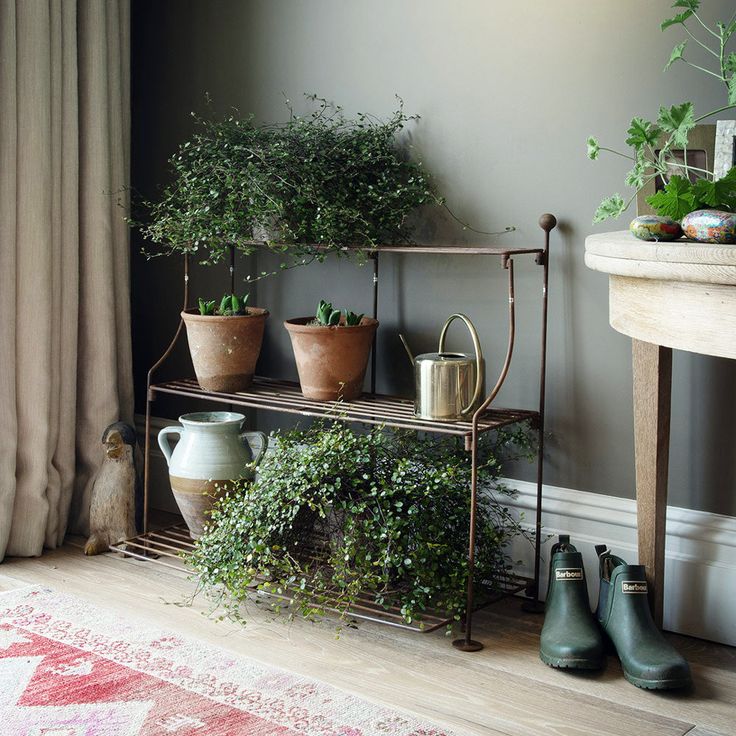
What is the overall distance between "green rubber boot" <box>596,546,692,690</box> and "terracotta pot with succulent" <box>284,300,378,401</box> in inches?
28.1

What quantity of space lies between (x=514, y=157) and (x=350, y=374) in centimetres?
63

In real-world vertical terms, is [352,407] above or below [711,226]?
below

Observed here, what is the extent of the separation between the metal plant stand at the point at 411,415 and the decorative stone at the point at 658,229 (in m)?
0.73

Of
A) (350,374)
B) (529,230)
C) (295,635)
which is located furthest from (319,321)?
(295,635)

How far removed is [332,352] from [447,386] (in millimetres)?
316

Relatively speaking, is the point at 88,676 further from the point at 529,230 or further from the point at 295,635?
the point at 529,230

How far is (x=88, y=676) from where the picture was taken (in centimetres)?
182

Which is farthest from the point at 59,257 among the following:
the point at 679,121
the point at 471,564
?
the point at 679,121

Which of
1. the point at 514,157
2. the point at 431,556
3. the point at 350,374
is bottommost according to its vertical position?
the point at 431,556

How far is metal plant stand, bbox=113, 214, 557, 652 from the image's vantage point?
6.64 feet

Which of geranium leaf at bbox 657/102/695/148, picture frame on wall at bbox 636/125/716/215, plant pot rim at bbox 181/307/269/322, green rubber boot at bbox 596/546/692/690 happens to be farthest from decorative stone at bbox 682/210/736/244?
plant pot rim at bbox 181/307/269/322

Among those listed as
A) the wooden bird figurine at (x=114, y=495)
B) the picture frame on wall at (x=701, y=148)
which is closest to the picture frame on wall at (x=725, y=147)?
the picture frame on wall at (x=701, y=148)

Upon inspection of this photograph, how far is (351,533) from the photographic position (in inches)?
79.7

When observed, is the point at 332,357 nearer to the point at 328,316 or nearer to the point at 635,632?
the point at 328,316
